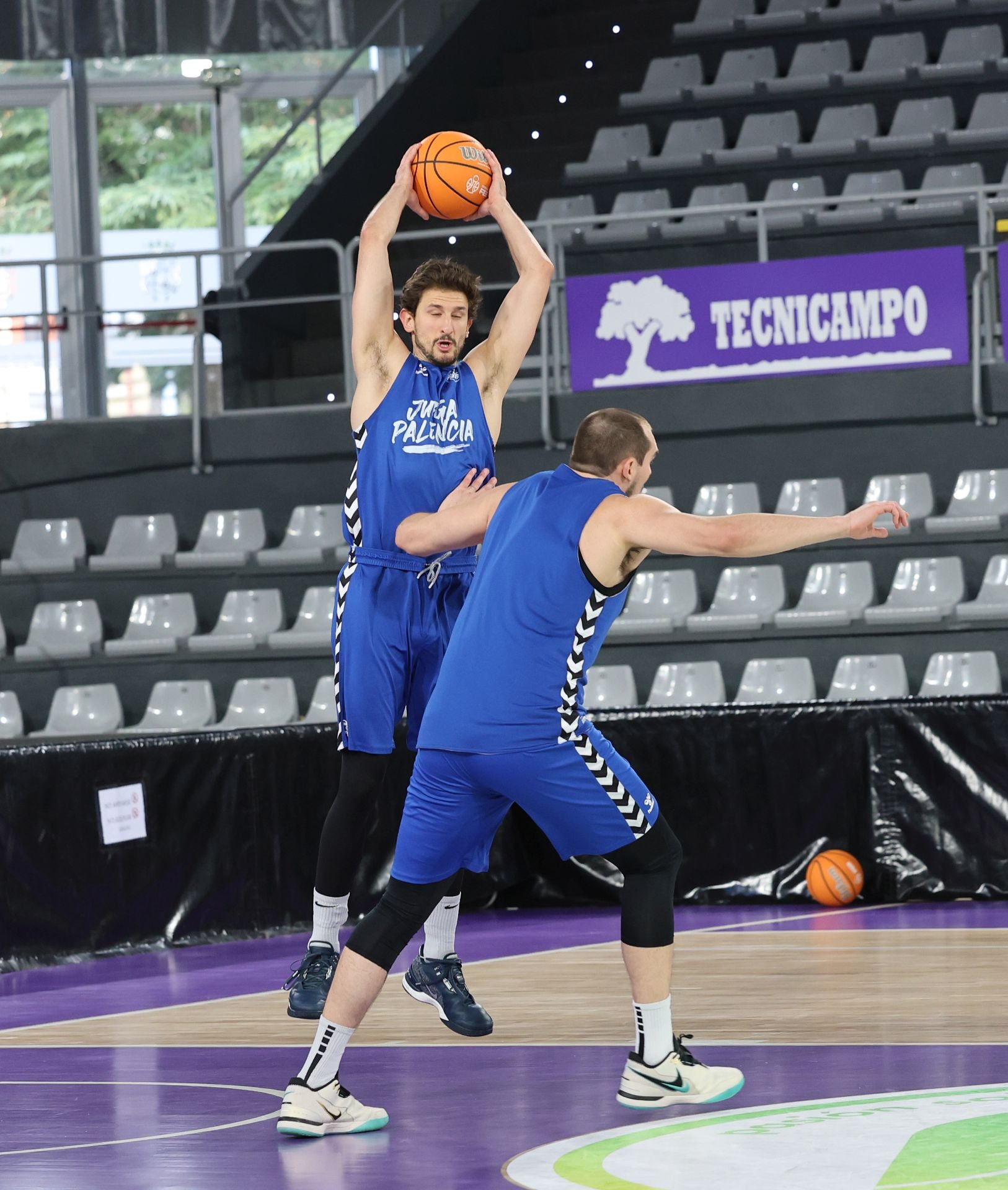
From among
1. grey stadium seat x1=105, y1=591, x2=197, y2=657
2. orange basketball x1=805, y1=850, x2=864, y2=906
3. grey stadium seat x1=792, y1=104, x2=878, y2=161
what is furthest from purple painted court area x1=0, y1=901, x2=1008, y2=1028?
grey stadium seat x1=792, y1=104, x2=878, y2=161

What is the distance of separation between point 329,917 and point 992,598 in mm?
6171

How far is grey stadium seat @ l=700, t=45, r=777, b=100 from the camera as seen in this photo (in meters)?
14.7

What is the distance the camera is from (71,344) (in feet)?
55.7

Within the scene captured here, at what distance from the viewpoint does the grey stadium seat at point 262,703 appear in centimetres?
1123

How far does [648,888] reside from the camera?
4340mm

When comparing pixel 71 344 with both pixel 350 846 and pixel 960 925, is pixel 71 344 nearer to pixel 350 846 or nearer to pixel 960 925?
pixel 960 925

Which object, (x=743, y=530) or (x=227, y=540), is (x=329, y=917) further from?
(x=227, y=540)

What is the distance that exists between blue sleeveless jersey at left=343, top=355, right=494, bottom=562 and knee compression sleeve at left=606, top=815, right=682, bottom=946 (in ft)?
4.24

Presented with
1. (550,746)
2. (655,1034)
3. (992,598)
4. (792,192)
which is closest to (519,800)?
(550,746)

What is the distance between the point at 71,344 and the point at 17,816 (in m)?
9.81

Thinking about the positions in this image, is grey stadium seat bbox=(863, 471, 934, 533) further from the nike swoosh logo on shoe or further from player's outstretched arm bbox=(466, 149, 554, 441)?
the nike swoosh logo on shoe

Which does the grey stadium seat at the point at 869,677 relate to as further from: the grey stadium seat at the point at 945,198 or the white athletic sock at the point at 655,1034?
the white athletic sock at the point at 655,1034

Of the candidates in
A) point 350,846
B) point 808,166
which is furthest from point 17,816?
point 808,166

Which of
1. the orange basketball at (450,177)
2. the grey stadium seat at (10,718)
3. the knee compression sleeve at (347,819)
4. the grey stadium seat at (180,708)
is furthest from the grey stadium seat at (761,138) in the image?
the knee compression sleeve at (347,819)
